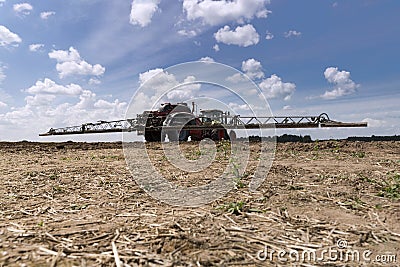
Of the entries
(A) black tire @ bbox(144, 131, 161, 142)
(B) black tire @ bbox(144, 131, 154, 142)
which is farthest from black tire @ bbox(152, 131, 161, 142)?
(B) black tire @ bbox(144, 131, 154, 142)

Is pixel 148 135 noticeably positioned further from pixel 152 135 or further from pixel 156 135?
pixel 156 135

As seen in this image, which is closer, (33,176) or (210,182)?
(210,182)

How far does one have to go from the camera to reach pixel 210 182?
215 inches

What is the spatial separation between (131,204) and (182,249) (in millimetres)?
1758

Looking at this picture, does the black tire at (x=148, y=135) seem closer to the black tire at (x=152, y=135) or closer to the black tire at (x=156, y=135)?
the black tire at (x=152, y=135)

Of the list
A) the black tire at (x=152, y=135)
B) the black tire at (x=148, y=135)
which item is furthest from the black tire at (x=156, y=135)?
the black tire at (x=148, y=135)

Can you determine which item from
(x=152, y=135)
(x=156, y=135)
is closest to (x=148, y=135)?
(x=152, y=135)

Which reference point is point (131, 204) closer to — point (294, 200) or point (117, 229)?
point (117, 229)

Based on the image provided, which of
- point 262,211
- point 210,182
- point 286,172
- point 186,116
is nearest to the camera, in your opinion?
point 262,211

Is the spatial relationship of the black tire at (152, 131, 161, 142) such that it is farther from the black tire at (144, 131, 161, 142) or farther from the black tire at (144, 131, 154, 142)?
the black tire at (144, 131, 154, 142)

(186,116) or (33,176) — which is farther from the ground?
(186,116)

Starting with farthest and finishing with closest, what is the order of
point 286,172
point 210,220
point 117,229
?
point 286,172 < point 210,220 < point 117,229

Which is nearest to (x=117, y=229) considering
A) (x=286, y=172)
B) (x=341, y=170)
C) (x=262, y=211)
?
(x=262, y=211)

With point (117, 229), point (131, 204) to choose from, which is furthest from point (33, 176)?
point (117, 229)
